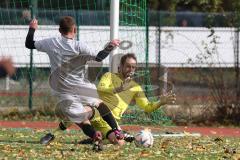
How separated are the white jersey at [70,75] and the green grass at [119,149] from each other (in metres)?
0.52

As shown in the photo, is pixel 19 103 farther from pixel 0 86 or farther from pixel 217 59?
pixel 217 59

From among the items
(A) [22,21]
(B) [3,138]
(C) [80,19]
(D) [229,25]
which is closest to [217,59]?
(D) [229,25]

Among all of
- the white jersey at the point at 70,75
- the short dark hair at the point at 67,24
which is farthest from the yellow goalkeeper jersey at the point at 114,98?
the short dark hair at the point at 67,24

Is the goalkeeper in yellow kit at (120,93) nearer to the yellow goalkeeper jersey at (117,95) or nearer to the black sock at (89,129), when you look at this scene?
the yellow goalkeeper jersey at (117,95)

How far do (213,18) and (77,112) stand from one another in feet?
28.5

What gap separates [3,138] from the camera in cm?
1268

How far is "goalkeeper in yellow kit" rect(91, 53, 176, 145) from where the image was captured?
459 inches

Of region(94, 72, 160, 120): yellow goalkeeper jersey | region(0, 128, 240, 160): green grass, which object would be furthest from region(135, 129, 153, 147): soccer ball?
region(94, 72, 160, 120): yellow goalkeeper jersey

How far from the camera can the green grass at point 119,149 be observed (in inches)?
406

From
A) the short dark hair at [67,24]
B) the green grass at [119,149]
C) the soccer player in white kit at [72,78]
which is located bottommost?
the green grass at [119,149]

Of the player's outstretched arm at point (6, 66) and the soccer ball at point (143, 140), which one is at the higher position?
the player's outstretched arm at point (6, 66)

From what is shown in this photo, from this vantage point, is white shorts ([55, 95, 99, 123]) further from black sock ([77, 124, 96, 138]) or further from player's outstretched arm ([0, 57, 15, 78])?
player's outstretched arm ([0, 57, 15, 78])

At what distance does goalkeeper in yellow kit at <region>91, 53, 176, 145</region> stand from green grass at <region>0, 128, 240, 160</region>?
1.50 ft

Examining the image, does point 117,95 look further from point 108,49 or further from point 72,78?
point 108,49
